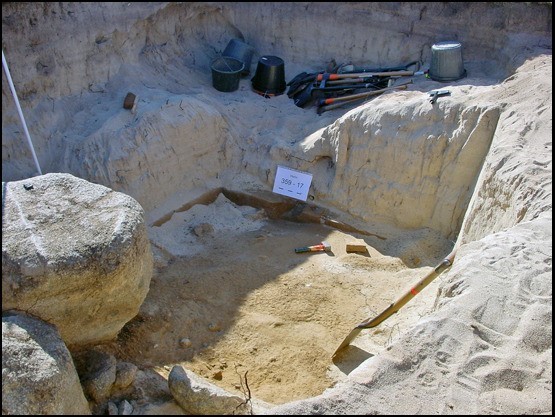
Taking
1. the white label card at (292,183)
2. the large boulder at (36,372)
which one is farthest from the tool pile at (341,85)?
the large boulder at (36,372)

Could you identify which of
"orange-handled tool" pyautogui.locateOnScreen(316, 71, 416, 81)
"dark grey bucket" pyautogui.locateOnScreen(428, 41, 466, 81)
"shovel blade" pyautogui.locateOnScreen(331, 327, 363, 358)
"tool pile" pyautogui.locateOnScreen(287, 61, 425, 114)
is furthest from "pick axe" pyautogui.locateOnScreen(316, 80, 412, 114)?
"shovel blade" pyautogui.locateOnScreen(331, 327, 363, 358)

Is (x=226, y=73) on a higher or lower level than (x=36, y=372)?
higher

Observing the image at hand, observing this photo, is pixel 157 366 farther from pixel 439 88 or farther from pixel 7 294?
pixel 439 88

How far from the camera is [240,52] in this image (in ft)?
30.5

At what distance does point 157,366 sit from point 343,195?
12.2 feet

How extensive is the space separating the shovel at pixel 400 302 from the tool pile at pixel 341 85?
12.3 feet

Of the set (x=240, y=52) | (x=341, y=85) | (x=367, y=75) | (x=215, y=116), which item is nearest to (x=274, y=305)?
(x=215, y=116)

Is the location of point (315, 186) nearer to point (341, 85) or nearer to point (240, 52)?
point (341, 85)

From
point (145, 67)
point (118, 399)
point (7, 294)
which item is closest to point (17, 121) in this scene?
point (145, 67)

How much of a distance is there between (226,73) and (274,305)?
13.5 feet

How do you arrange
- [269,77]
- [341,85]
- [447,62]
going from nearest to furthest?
[447,62]
[341,85]
[269,77]

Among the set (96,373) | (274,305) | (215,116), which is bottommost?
(274,305)

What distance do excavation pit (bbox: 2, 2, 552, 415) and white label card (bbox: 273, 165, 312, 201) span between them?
0.10m

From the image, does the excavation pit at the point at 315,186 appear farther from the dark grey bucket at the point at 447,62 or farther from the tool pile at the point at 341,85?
the dark grey bucket at the point at 447,62
